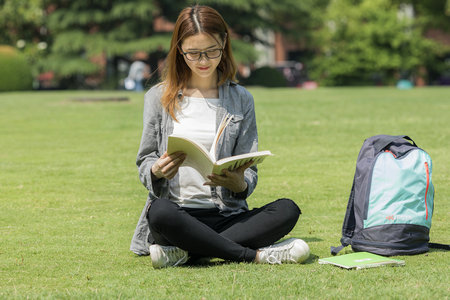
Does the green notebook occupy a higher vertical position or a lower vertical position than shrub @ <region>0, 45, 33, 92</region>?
higher

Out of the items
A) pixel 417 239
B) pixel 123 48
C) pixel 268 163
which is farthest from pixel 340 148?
pixel 123 48

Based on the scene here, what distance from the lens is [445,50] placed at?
136 feet

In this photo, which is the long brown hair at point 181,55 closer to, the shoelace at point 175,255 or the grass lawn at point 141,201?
the shoelace at point 175,255

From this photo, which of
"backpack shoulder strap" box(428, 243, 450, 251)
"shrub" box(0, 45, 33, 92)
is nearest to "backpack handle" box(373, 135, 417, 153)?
"backpack shoulder strap" box(428, 243, 450, 251)

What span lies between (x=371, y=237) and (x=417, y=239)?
0.89ft

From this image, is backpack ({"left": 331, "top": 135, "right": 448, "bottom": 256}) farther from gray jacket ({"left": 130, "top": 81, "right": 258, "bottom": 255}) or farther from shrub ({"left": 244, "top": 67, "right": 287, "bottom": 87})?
shrub ({"left": 244, "top": 67, "right": 287, "bottom": 87})

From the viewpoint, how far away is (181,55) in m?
4.68

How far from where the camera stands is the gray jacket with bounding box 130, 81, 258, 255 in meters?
4.55

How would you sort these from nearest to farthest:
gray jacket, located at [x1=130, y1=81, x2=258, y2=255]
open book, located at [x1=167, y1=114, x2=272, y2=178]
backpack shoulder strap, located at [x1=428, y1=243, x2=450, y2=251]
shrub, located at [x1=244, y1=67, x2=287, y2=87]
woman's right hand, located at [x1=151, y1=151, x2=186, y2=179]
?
open book, located at [x1=167, y1=114, x2=272, y2=178] → woman's right hand, located at [x1=151, y1=151, x2=186, y2=179] → gray jacket, located at [x1=130, y1=81, x2=258, y2=255] → backpack shoulder strap, located at [x1=428, y1=243, x2=450, y2=251] → shrub, located at [x1=244, y1=67, x2=287, y2=87]

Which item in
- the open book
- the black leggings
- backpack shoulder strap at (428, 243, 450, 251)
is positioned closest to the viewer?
the open book

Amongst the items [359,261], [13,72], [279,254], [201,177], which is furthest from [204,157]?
[13,72]

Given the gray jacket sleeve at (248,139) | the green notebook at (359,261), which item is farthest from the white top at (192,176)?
the green notebook at (359,261)

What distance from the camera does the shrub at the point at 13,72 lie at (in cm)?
2789

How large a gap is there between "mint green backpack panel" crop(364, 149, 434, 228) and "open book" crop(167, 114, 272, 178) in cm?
94
